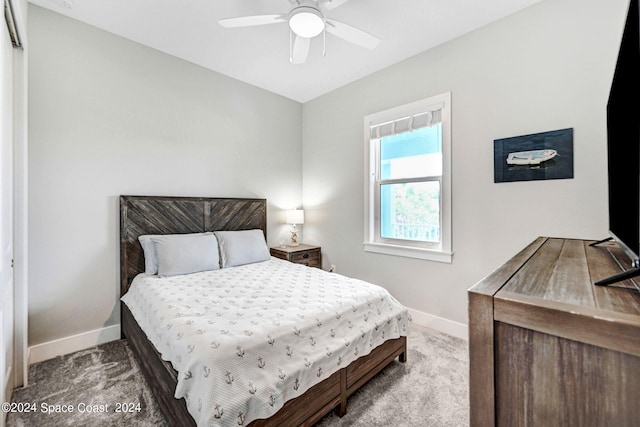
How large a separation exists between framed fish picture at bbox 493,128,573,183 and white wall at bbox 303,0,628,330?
0.05m

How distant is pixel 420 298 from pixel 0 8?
3583 mm

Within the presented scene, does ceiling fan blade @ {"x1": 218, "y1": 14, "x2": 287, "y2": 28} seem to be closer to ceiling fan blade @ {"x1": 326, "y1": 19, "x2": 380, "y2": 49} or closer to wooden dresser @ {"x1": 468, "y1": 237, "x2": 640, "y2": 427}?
ceiling fan blade @ {"x1": 326, "y1": 19, "x2": 380, "y2": 49}

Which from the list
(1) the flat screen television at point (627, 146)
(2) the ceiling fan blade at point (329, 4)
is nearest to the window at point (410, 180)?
(2) the ceiling fan blade at point (329, 4)

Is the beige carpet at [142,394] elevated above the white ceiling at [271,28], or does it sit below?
below

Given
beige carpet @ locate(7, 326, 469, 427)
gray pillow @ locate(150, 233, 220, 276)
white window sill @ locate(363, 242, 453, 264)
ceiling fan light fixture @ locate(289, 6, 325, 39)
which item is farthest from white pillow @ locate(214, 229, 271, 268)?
ceiling fan light fixture @ locate(289, 6, 325, 39)

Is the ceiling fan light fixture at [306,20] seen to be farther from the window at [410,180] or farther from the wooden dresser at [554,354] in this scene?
the wooden dresser at [554,354]

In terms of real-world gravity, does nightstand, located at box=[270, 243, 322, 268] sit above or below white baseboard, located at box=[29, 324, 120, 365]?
above

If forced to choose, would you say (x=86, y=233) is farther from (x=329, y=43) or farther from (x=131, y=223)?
(x=329, y=43)

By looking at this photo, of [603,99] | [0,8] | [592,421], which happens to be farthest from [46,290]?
[603,99]

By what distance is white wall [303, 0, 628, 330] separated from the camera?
1.96 m

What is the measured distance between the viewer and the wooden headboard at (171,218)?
261cm

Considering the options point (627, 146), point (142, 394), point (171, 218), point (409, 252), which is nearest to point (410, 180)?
point (409, 252)

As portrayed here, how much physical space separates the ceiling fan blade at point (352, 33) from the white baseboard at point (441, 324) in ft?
8.32

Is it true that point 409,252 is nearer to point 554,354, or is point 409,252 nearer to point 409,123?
point 409,123
